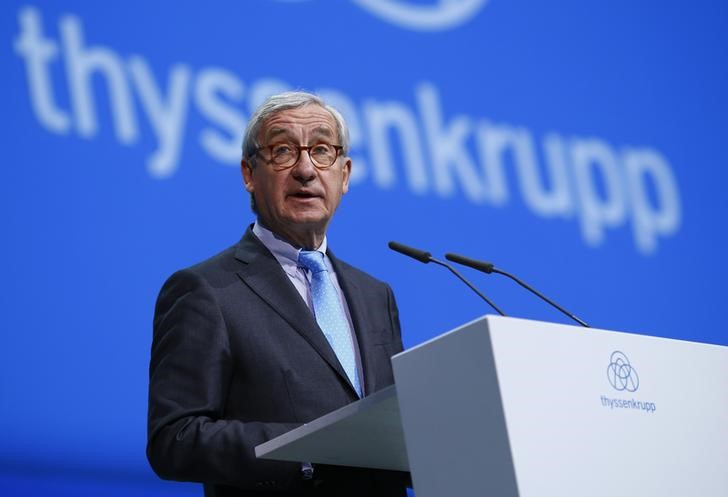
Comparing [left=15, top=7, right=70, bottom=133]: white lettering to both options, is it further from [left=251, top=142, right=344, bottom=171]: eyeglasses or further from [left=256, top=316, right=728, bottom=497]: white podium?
[left=256, top=316, right=728, bottom=497]: white podium

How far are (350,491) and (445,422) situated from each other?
570 millimetres

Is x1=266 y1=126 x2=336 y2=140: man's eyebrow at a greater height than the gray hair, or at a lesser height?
lesser

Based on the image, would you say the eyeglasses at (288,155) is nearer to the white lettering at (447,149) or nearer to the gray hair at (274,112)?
the gray hair at (274,112)

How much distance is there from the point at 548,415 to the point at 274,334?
2.68 feet

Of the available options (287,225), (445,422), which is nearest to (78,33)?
(287,225)

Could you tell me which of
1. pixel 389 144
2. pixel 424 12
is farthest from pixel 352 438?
pixel 424 12

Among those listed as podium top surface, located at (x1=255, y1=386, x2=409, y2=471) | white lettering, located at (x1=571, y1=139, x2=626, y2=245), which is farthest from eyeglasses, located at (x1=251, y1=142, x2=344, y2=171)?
white lettering, located at (x1=571, y1=139, x2=626, y2=245)

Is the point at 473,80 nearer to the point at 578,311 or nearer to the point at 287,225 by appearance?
the point at 578,311

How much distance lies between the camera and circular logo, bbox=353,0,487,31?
12.5 feet

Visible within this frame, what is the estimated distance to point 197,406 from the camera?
82.9 inches

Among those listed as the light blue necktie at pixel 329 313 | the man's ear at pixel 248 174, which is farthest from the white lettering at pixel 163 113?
the light blue necktie at pixel 329 313

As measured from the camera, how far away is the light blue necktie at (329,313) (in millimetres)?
2283

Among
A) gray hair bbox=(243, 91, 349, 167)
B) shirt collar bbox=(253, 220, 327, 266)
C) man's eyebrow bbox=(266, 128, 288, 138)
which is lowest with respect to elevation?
shirt collar bbox=(253, 220, 327, 266)

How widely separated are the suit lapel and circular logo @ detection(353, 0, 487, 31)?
5.19ft
